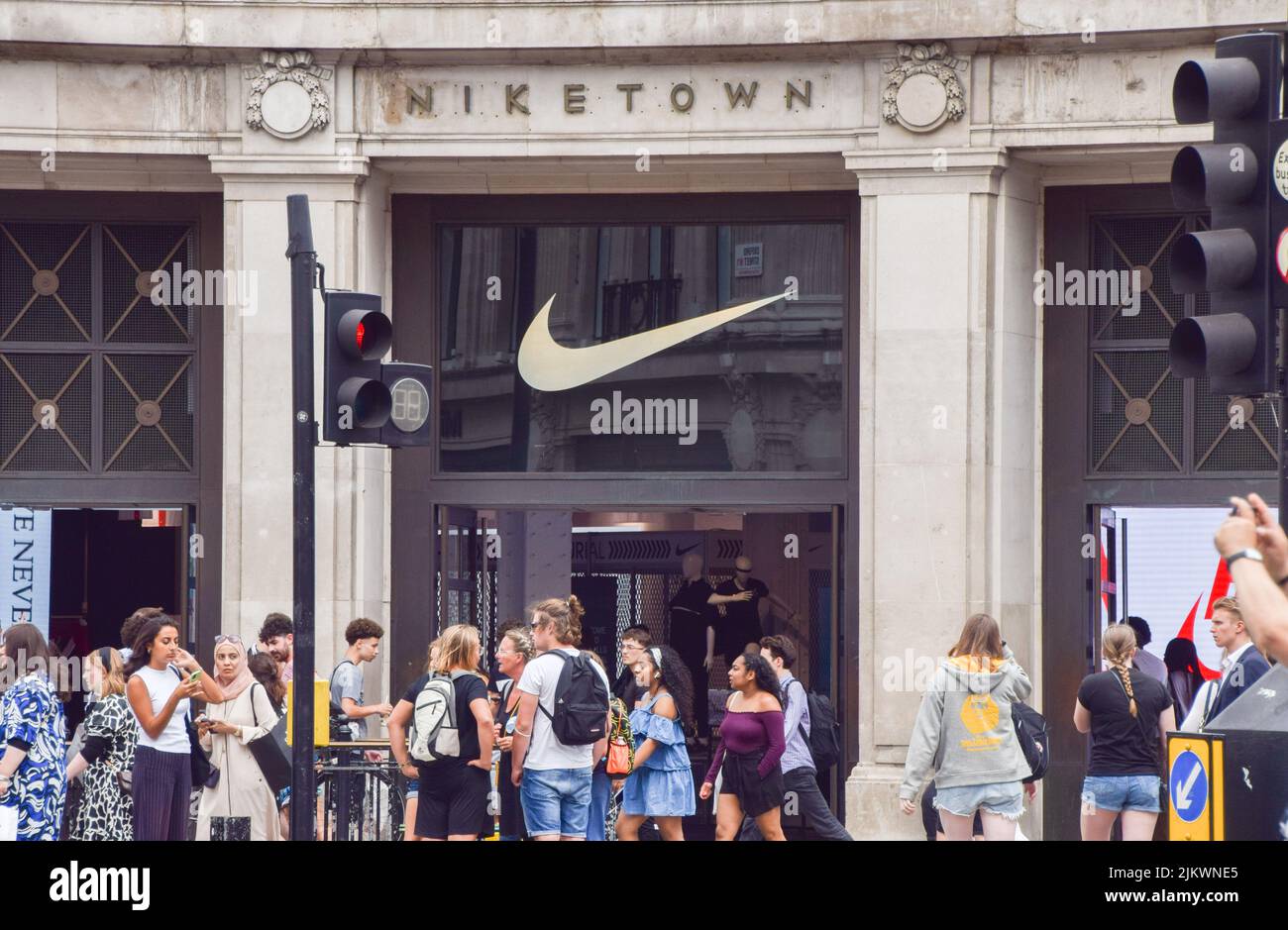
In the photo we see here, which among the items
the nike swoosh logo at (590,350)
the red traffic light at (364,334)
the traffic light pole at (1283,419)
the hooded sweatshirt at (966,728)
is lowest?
the hooded sweatshirt at (966,728)

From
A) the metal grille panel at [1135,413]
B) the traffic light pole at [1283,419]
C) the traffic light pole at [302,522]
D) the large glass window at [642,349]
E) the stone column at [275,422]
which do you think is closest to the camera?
the traffic light pole at [1283,419]

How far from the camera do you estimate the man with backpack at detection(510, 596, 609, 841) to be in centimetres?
1105

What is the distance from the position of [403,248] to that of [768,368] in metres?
3.12

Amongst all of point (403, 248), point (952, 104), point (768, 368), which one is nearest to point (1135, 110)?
point (952, 104)

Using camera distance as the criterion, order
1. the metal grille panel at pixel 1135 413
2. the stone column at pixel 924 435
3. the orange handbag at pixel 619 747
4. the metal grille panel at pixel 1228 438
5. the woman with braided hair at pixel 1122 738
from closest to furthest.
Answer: the woman with braided hair at pixel 1122 738 < the orange handbag at pixel 619 747 < the stone column at pixel 924 435 < the metal grille panel at pixel 1228 438 < the metal grille panel at pixel 1135 413

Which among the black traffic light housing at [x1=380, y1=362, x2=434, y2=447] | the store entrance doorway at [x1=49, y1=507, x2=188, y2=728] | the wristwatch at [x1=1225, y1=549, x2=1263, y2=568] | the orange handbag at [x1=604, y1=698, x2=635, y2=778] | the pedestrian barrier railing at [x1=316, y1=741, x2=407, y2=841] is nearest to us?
the wristwatch at [x1=1225, y1=549, x2=1263, y2=568]

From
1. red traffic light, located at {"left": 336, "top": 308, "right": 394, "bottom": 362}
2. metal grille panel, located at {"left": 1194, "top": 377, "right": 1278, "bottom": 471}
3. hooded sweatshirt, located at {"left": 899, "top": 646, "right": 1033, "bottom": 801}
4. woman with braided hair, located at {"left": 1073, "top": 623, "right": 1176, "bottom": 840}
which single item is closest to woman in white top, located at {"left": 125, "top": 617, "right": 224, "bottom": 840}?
red traffic light, located at {"left": 336, "top": 308, "right": 394, "bottom": 362}

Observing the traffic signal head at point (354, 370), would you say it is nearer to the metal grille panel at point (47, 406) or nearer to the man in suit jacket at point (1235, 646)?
the man in suit jacket at point (1235, 646)

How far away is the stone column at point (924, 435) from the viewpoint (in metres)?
13.8

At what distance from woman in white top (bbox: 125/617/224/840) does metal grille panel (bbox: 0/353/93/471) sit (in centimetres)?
447

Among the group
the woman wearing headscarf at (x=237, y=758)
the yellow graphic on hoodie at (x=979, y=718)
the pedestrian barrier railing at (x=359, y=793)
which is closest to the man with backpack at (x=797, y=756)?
the yellow graphic on hoodie at (x=979, y=718)

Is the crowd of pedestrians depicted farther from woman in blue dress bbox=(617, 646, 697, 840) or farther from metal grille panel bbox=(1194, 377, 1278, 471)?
metal grille panel bbox=(1194, 377, 1278, 471)

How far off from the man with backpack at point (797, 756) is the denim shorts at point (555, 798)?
1.68 m

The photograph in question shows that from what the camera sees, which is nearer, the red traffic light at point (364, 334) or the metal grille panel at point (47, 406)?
the red traffic light at point (364, 334)
